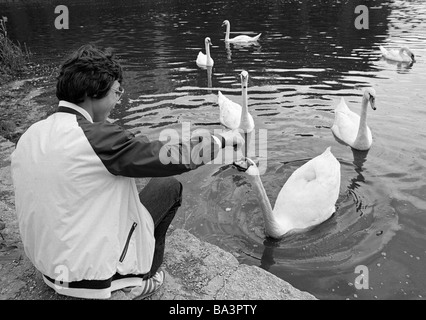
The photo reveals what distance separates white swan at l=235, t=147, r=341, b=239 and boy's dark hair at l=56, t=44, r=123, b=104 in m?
3.00

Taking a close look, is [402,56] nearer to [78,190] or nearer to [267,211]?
[267,211]

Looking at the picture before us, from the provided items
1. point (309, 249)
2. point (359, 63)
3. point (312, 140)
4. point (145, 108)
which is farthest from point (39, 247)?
point (359, 63)

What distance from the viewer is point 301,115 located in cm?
946

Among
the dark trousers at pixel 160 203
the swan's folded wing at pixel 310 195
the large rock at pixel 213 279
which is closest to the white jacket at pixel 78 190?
the dark trousers at pixel 160 203

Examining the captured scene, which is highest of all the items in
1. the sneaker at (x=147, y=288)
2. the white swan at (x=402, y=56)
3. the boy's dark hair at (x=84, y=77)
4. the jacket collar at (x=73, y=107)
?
the boy's dark hair at (x=84, y=77)

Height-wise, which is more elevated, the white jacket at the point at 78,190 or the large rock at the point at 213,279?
the white jacket at the point at 78,190

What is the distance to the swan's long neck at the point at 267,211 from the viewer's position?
4.68 metres

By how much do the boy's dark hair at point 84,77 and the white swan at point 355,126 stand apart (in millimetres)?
6381

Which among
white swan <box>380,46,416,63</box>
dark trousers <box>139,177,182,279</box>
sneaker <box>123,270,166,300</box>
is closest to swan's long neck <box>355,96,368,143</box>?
dark trousers <box>139,177,182,279</box>

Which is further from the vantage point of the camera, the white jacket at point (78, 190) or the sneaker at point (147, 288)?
the sneaker at point (147, 288)

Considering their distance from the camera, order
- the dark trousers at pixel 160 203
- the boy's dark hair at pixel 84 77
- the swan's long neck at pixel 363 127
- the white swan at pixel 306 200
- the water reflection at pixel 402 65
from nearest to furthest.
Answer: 1. the boy's dark hair at pixel 84 77
2. the dark trousers at pixel 160 203
3. the white swan at pixel 306 200
4. the swan's long neck at pixel 363 127
5. the water reflection at pixel 402 65

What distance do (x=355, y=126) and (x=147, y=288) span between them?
263 inches

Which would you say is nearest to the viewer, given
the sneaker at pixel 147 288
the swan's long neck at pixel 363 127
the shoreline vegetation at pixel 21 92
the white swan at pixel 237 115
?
the sneaker at pixel 147 288

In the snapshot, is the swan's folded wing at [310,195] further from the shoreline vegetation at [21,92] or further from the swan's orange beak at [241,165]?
the shoreline vegetation at [21,92]
